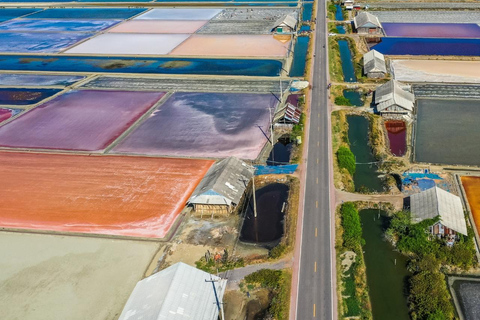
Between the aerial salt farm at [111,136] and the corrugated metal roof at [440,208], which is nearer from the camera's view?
the corrugated metal roof at [440,208]

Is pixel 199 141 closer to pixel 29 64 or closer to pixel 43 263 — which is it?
pixel 43 263

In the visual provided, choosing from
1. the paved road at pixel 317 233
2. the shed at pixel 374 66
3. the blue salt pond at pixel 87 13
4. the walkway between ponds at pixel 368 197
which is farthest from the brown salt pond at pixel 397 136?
the blue salt pond at pixel 87 13

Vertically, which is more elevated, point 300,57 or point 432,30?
point 432,30

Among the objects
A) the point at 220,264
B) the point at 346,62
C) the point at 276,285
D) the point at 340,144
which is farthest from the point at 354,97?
the point at 276,285

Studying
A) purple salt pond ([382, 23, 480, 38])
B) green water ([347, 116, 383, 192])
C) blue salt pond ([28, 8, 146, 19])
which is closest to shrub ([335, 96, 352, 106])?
green water ([347, 116, 383, 192])

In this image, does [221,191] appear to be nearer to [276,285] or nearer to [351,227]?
[276,285]

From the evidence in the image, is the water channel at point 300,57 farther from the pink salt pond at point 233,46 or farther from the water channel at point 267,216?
the water channel at point 267,216
